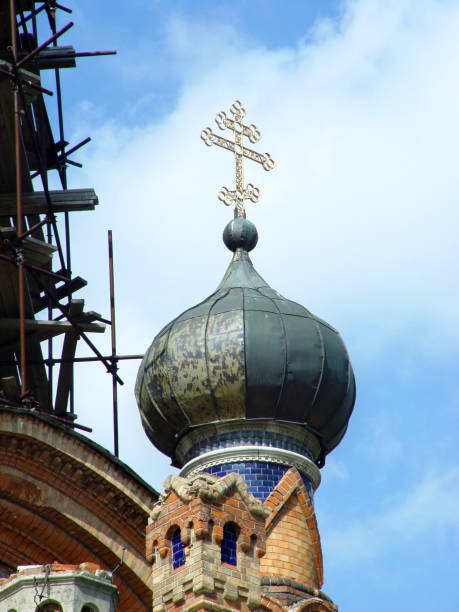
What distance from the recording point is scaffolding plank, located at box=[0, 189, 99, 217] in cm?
1773

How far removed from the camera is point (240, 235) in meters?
17.4

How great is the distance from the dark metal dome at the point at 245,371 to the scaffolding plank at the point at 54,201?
227 cm

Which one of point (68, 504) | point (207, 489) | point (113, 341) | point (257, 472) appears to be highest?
point (113, 341)

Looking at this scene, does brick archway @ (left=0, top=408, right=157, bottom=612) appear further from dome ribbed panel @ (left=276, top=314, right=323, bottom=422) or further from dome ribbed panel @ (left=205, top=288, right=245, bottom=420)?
dome ribbed panel @ (left=276, top=314, right=323, bottom=422)

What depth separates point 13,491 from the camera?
14859 mm

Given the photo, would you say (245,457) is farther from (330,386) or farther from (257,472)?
(330,386)

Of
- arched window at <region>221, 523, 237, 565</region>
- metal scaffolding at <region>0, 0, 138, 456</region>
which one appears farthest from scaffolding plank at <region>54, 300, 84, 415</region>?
arched window at <region>221, 523, 237, 565</region>

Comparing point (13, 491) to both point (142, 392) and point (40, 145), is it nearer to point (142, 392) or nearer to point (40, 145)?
point (142, 392)

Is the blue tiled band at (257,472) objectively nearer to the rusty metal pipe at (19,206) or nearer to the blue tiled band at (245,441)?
the blue tiled band at (245,441)

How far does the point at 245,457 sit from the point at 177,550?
10.2ft

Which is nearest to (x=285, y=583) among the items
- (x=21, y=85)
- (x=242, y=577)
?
(x=242, y=577)

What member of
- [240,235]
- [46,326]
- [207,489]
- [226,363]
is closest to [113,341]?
[46,326]

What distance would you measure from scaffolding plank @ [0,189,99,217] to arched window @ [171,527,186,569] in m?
5.94

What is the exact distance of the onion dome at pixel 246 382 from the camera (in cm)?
1562
